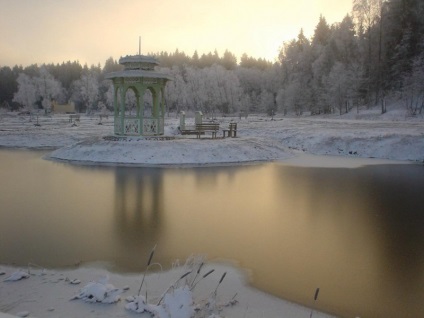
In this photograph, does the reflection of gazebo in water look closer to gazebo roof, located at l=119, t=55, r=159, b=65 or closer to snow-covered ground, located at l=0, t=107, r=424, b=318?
gazebo roof, located at l=119, t=55, r=159, b=65

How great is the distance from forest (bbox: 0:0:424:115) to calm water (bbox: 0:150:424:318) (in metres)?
42.2

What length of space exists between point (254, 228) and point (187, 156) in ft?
54.6

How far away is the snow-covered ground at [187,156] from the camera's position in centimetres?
719

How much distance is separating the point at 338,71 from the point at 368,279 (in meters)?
71.6

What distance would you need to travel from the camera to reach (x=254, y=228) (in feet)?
40.5

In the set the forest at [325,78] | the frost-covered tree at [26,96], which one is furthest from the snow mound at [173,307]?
the frost-covered tree at [26,96]

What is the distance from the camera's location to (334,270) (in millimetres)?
9047

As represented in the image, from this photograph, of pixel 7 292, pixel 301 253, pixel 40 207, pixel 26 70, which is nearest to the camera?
pixel 7 292

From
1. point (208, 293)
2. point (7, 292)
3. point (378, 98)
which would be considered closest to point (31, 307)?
point (7, 292)

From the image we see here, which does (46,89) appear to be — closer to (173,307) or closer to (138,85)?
(138,85)

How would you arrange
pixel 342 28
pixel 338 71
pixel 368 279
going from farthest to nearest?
pixel 342 28 < pixel 338 71 < pixel 368 279

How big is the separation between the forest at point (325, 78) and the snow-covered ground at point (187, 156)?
21.6 feet

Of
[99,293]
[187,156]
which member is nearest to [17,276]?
[99,293]

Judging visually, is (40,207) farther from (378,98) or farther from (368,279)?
(378,98)
